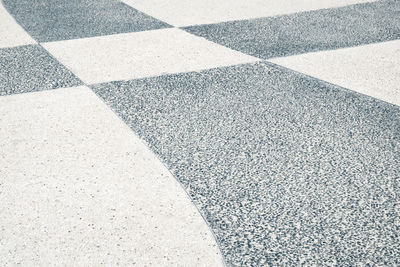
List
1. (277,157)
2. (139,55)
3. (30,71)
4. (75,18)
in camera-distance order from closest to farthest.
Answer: (277,157)
(30,71)
(139,55)
(75,18)

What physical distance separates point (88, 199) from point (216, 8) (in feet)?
12.6

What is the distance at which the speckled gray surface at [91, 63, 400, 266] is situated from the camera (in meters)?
2.26

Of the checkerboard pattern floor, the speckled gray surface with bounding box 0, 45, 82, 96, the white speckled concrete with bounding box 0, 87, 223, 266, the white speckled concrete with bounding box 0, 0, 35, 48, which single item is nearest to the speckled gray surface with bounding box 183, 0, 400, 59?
the checkerboard pattern floor

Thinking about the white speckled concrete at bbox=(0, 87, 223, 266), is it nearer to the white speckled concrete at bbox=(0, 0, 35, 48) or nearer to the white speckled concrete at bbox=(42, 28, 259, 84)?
the white speckled concrete at bbox=(42, 28, 259, 84)

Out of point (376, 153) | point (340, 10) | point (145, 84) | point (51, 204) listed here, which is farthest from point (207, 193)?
point (340, 10)

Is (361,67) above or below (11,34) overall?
above

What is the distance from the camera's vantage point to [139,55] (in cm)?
446

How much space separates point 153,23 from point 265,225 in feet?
11.4

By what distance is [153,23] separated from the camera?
211 inches

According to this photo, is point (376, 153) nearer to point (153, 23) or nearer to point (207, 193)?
point (207, 193)

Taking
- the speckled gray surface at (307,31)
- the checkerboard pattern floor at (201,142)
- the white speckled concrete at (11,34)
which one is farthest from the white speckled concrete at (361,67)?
the white speckled concrete at (11,34)

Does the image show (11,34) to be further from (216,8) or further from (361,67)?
(361,67)

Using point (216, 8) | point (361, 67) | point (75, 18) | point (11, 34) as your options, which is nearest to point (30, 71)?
point (11, 34)

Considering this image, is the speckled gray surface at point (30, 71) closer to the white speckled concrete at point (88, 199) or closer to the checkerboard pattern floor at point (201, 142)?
the checkerboard pattern floor at point (201, 142)
